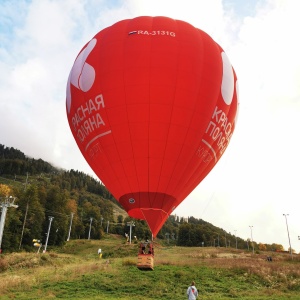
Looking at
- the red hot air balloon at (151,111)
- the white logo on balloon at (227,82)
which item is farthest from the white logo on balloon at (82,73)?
the white logo on balloon at (227,82)

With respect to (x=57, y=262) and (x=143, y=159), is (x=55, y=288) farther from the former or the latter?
(x=57, y=262)

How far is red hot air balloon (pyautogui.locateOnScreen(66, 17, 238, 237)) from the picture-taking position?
17734 mm

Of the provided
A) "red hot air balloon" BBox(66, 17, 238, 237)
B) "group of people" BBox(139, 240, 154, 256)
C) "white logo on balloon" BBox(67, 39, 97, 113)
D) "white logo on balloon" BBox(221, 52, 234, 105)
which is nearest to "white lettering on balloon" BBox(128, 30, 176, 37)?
"red hot air balloon" BBox(66, 17, 238, 237)

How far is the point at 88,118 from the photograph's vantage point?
19125mm

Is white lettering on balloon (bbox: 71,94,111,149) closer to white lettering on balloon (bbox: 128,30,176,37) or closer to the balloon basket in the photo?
white lettering on balloon (bbox: 128,30,176,37)

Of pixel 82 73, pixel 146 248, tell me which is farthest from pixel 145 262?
pixel 82 73

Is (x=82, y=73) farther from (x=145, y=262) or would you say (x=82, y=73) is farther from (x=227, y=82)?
(x=145, y=262)

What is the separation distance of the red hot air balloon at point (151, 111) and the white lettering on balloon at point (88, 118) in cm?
5

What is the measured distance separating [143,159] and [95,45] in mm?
7653

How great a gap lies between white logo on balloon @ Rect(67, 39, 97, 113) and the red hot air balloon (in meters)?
0.06

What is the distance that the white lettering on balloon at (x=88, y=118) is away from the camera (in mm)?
18531

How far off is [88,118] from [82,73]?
279 centimetres

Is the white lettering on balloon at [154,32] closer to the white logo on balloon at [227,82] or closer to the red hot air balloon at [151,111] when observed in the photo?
the red hot air balloon at [151,111]

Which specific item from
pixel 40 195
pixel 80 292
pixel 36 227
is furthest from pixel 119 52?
pixel 40 195
